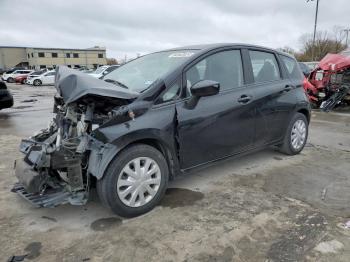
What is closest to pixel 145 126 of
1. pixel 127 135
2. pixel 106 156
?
pixel 127 135

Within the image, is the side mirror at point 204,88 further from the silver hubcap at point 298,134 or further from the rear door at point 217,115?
the silver hubcap at point 298,134

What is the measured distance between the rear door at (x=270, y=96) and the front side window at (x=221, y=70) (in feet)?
0.88

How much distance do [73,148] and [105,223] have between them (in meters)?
0.78

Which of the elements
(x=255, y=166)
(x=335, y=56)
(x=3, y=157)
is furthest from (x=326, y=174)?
(x=335, y=56)

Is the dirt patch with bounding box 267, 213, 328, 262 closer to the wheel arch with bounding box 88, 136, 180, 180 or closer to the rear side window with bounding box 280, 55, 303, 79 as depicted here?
the wheel arch with bounding box 88, 136, 180, 180

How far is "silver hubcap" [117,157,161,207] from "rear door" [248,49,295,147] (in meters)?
1.72

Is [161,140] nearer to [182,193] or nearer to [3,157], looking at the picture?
[182,193]

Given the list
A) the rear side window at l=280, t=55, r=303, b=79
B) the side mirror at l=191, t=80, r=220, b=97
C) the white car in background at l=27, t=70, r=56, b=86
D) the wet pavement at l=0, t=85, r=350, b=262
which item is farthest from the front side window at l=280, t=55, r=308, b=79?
the white car in background at l=27, t=70, r=56, b=86

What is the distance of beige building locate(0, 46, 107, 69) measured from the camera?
74.8 meters

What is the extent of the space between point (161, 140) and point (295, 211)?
1531 millimetres

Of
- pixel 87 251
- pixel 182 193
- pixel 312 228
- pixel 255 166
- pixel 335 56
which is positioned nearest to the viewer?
pixel 87 251

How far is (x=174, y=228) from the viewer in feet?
10.5

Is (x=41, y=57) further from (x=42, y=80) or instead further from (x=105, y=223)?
(x=105, y=223)

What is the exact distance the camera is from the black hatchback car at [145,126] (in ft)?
10.5
